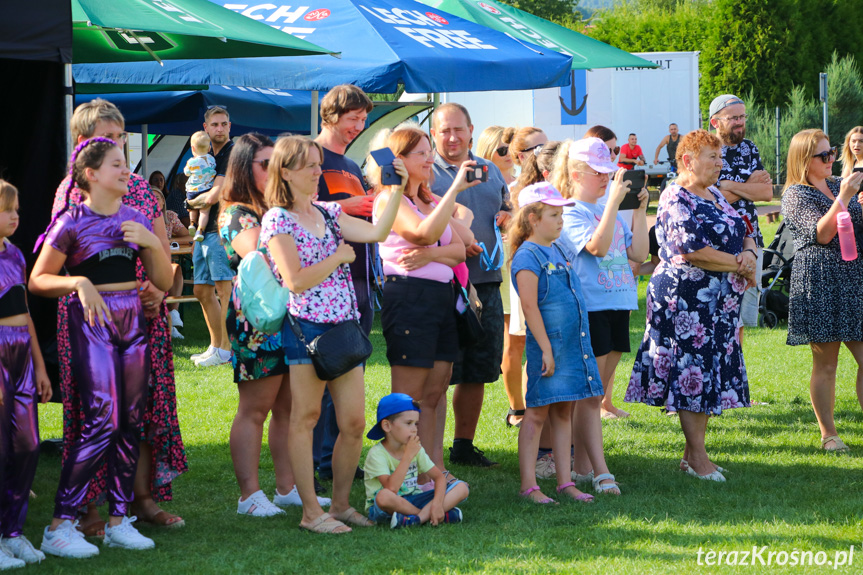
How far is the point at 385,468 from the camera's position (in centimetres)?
446

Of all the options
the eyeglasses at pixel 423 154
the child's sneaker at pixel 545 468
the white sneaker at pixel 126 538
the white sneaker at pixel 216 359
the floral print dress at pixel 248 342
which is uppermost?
the eyeglasses at pixel 423 154

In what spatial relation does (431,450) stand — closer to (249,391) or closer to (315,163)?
(249,391)

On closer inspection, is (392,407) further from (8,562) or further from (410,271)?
(8,562)

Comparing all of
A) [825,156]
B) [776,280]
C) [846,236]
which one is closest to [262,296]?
[846,236]

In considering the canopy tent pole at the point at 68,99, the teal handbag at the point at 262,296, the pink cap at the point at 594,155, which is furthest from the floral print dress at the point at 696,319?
the canopy tent pole at the point at 68,99

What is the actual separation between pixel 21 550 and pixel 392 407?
1.65m

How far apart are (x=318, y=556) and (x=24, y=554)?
1.18 m

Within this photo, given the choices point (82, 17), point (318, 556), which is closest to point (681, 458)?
point (318, 556)

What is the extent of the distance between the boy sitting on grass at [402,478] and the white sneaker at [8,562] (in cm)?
149

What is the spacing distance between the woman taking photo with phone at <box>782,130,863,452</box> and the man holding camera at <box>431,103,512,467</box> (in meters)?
1.91

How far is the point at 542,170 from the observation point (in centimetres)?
580

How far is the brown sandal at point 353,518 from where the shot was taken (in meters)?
4.46

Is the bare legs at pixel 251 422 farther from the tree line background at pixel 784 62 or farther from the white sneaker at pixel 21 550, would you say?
the tree line background at pixel 784 62

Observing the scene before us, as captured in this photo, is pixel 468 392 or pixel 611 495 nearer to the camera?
pixel 611 495
